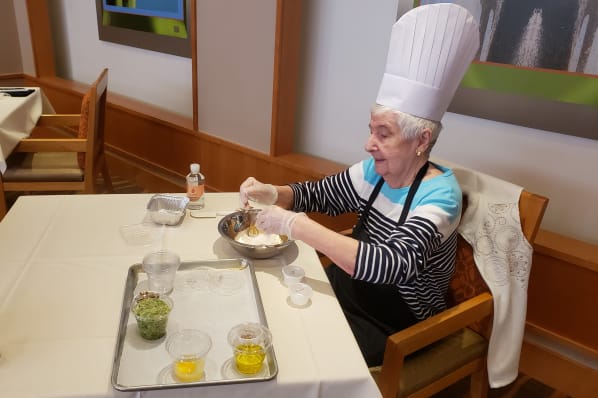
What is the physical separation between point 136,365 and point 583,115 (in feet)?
5.25

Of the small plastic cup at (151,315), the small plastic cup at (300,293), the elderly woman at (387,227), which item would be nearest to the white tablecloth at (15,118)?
the elderly woman at (387,227)

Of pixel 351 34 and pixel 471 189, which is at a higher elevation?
pixel 351 34

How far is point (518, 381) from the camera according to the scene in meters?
2.02

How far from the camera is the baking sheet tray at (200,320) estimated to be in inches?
36.2

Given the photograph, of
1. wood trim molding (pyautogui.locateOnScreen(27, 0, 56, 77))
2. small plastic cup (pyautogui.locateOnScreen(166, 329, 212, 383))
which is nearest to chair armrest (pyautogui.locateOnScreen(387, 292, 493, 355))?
small plastic cup (pyautogui.locateOnScreen(166, 329, 212, 383))

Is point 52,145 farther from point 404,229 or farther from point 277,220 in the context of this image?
point 404,229

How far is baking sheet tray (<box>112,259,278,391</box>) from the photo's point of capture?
0.92 meters

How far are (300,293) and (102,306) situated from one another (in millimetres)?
444

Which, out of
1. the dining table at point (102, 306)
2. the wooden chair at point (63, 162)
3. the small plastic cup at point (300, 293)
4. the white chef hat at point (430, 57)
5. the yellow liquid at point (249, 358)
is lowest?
the wooden chair at point (63, 162)

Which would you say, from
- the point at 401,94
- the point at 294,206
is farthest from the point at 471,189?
the point at 294,206

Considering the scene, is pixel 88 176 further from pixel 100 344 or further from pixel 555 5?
pixel 555 5

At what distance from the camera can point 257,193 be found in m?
1.55

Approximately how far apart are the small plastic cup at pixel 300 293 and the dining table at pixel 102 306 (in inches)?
0.5

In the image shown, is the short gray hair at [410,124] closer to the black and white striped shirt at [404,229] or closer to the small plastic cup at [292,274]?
the black and white striped shirt at [404,229]
